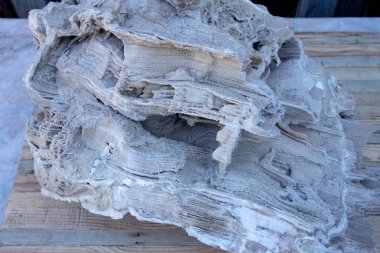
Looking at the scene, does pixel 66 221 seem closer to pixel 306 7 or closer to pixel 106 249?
pixel 106 249

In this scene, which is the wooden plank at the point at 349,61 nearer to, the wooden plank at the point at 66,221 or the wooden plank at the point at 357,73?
the wooden plank at the point at 357,73

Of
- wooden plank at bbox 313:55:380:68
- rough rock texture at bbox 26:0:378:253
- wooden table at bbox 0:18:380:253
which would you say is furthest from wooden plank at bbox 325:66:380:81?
rough rock texture at bbox 26:0:378:253

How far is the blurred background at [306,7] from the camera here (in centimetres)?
267

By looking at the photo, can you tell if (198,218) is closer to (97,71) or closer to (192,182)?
(192,182)

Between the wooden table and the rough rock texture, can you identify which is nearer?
the rough rock texture

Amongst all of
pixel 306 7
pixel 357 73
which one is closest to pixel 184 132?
pixel 357 73

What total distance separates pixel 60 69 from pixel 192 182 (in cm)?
55

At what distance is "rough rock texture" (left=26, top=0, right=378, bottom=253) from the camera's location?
1.25 meters

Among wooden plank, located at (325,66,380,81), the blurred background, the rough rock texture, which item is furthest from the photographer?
the blurred background

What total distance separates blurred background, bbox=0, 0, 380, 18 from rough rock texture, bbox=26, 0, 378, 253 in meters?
1.32

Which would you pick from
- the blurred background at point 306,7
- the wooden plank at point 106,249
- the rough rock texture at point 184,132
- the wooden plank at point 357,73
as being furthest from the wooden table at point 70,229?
the blurred background at point 306,7

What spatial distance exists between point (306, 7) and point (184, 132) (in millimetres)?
1603

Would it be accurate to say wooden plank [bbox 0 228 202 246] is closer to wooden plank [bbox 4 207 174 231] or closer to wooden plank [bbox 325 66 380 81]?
wooden plank [bbox 4 207 174 231]

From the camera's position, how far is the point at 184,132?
1409mm
